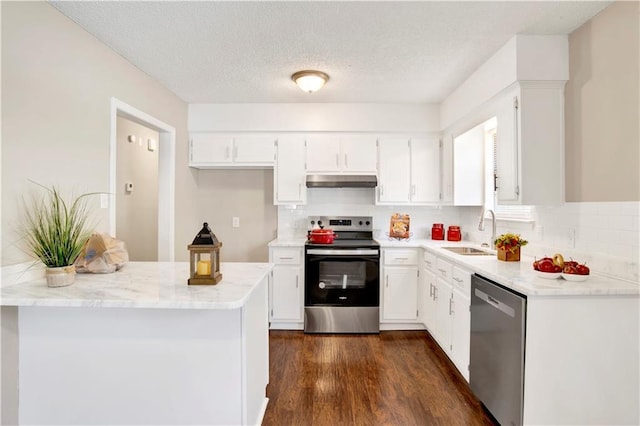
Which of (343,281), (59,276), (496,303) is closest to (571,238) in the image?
(496,303)

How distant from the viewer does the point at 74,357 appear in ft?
4.93

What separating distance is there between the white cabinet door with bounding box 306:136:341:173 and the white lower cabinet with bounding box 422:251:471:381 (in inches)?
55.4

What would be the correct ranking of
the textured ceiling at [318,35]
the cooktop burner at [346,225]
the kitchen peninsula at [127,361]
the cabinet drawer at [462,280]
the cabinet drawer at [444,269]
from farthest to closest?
1. the cooktop burner at [346,225]
2. the cabinet drawer at [444,269]
3. the cabinet drawer at [462,280]
4. the textured ceiling at [318,35]
5. the kitchen peninsula at [127,361]

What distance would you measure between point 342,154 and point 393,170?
2.02ft

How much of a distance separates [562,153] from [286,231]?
9.20 feet

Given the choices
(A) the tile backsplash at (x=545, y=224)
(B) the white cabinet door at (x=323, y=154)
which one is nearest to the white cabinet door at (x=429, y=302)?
(A) the tile backsplash at (x=545, y=224)

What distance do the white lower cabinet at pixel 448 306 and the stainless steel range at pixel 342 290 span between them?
506mm

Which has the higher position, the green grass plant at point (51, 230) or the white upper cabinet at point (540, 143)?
the white upper cabinet at point (540, 143)

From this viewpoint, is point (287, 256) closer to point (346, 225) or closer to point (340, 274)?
point (340, 274)

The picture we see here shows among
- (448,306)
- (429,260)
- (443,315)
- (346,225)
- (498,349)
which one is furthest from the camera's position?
(346,225)

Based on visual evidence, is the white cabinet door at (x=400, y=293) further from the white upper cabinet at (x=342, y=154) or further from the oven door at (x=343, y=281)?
the white upper cabinet at (x=342, y=154)

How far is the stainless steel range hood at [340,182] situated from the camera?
3566 mm

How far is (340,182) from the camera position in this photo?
3566 mm


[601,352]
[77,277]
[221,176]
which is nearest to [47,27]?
[77,277]
